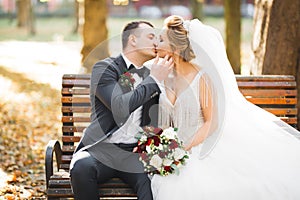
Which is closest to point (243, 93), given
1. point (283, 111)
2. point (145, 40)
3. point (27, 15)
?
point (283, 111)

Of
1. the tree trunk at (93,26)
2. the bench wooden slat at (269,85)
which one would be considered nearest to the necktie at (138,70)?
the bench wooden slat at (269,85)

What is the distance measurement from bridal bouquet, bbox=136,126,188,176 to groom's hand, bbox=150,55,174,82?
394mm

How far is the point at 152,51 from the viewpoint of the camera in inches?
168

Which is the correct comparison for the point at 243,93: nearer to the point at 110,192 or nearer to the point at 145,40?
the point at 145,40

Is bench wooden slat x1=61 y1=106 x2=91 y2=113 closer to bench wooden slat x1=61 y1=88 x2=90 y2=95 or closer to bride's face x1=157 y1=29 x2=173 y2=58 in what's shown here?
bench wooden slat x1=61 y1=88 x2=90 y2=95

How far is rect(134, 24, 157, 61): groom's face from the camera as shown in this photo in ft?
13.9

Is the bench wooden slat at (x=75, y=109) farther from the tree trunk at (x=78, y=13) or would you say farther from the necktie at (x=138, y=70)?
the tree trunk at (x=78, y=13)

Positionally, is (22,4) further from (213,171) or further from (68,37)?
(213,171)

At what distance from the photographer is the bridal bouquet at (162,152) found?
152 inches

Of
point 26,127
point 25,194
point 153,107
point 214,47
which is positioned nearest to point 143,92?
point 153,107

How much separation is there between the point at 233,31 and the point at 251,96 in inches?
243

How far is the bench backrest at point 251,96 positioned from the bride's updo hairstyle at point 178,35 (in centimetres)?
96

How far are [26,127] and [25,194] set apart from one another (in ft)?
11.3

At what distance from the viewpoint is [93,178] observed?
12.8ft
